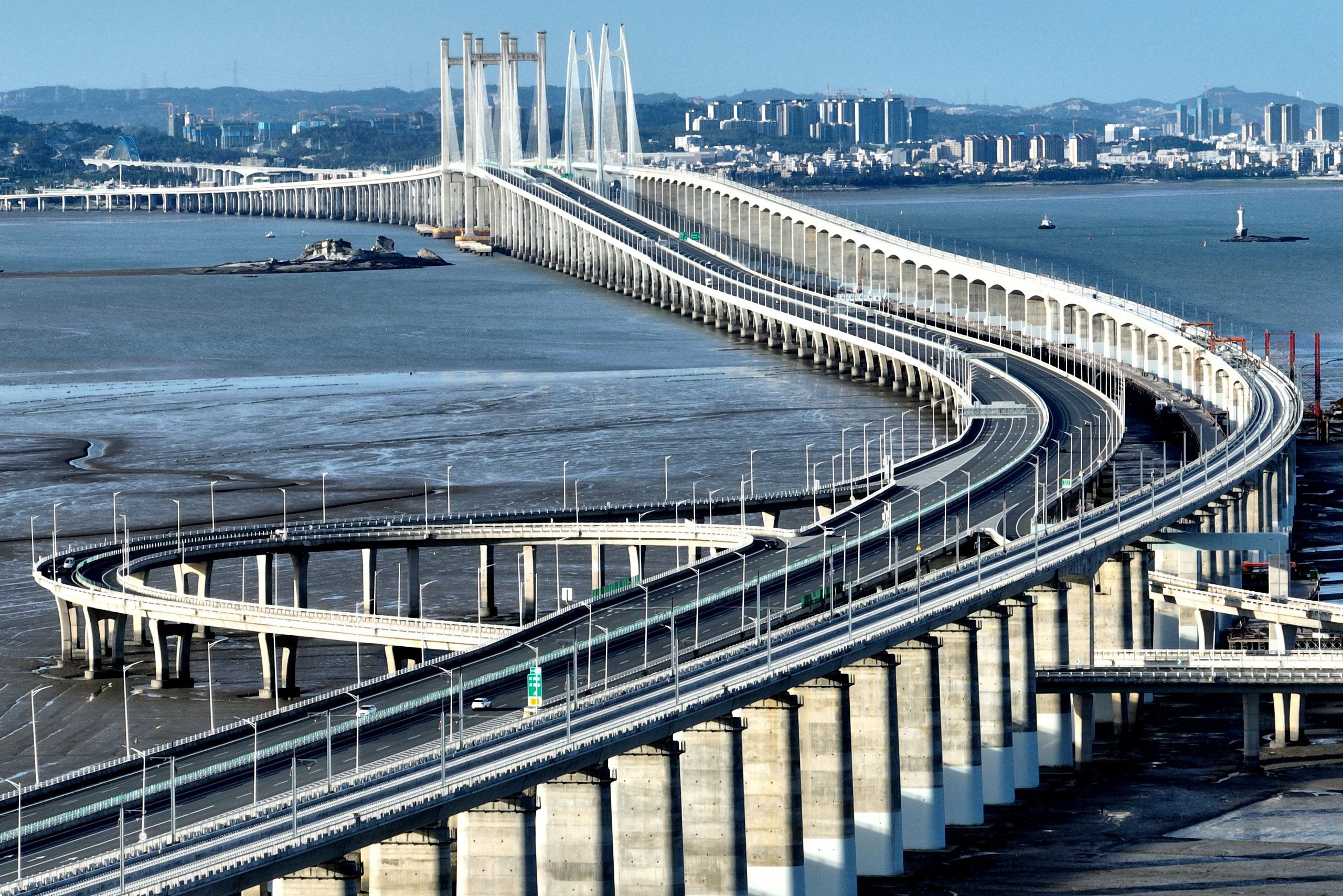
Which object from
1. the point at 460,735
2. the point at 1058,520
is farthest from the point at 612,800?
the point at 1058,520

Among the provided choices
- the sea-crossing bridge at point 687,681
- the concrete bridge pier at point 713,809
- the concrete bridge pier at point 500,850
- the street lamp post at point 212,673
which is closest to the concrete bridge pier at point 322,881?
the sea-crossing bridge at point 687,681

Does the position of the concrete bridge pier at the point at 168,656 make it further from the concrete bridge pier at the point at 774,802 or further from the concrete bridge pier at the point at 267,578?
the concrete bridge pier at the point at 774,802

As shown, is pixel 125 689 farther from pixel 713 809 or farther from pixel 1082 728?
pixel 1082 728

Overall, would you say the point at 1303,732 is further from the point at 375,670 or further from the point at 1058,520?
the point at 375,670

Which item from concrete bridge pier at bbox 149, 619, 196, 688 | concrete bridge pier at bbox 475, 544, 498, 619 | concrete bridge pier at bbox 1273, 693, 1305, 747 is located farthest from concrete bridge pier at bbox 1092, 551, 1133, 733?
concrete bridge pier at bbox 149, 619, 196, 688

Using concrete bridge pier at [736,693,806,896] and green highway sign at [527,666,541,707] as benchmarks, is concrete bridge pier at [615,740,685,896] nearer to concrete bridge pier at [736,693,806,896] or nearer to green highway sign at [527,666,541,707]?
green highway sign at [527,666,541,707]

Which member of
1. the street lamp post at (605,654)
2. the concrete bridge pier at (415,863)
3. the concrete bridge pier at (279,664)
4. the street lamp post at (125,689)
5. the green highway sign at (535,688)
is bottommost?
the street lamp post at (125,689)

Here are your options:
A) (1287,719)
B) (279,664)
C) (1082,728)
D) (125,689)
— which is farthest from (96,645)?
(1287,719)
